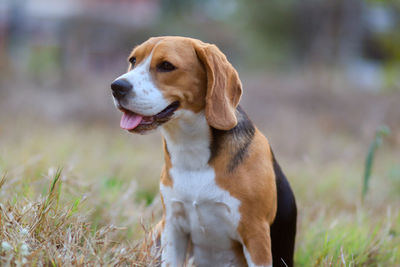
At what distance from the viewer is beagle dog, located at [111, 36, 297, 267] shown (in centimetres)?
267

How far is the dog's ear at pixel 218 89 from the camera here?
106 inches

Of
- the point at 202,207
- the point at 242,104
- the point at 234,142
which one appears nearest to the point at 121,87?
the point at 234,142

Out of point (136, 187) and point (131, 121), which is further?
point (136, 187)

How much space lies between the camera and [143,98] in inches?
102

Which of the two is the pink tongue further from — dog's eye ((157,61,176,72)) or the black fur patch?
the black fur patch

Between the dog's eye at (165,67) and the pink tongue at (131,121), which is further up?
the dog's eye at (165,67)

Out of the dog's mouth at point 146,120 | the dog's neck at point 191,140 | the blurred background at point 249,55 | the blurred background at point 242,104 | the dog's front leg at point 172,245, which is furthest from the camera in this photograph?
the blurred background at point 249,55

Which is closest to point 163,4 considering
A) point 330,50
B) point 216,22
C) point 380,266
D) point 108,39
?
point 216,22

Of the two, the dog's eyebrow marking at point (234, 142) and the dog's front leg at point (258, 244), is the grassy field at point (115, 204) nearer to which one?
the dog's front leg at point (258, 244)

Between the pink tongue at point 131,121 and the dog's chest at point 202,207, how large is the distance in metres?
0.37

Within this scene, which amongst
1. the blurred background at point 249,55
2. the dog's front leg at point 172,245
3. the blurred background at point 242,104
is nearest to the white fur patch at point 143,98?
the dog's front leg at point 172,245

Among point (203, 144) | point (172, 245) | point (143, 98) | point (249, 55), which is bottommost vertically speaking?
point (249, 55)

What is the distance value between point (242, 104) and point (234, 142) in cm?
785

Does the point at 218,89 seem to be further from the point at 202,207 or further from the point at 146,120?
the point at 202,207
